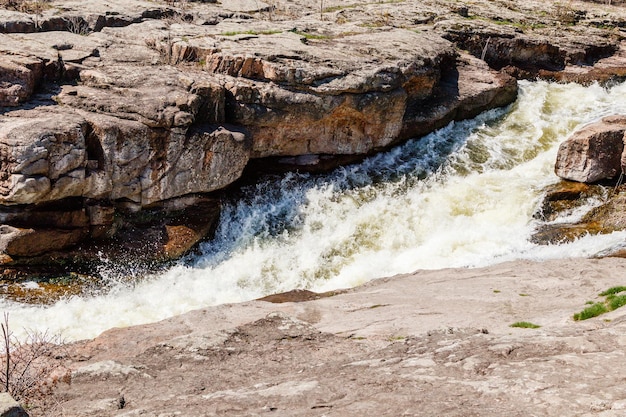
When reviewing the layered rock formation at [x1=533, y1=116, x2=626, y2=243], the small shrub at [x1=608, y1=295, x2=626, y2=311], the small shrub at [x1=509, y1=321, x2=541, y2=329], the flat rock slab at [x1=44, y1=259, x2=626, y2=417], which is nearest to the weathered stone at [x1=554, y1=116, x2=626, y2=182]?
the layered rock formation at [x1=533, y1=116, x2=626, y2=243]

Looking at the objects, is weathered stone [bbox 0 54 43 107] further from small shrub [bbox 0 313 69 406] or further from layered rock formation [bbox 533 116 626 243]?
layered rock formation [bbox 533 116 626 243]

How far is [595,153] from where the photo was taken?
19938 millimetres

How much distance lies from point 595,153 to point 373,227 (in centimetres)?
841

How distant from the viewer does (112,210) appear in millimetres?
17078

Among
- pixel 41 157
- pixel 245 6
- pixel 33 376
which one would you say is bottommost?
pixel 33 376

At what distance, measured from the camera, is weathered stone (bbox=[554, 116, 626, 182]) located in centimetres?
1984

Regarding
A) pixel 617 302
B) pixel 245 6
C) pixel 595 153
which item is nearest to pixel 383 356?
pixel 617 302

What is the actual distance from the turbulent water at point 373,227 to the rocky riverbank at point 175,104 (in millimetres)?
1033

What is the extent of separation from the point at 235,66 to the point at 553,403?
1589cm

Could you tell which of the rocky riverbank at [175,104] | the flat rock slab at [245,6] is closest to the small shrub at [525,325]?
the rocky riverbank at [175,104]

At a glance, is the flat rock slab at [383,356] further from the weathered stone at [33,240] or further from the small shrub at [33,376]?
the weathered stone at [33,240]

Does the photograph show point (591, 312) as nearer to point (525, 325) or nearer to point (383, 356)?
point (525, 325)

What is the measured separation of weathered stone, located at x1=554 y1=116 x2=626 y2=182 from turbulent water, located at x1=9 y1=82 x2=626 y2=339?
110cm

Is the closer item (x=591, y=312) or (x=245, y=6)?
(x=591, y=312)
